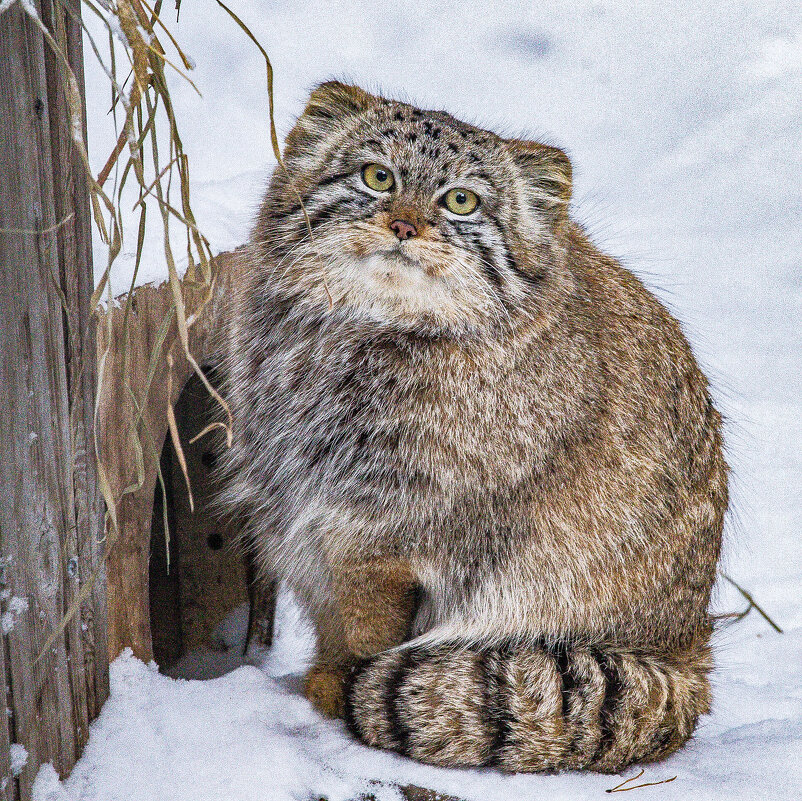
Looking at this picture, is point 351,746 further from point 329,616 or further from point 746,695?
point 746,695

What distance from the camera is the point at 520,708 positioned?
2.49 m

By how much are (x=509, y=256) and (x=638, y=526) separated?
2.98ft

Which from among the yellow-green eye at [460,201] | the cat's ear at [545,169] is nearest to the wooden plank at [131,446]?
the yellow-green eye at [460,201]

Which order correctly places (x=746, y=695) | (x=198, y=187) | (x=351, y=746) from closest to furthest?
(x=351, y=746)
(x=746, y=695)
(x=198, y=187)

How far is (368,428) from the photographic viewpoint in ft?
8.91

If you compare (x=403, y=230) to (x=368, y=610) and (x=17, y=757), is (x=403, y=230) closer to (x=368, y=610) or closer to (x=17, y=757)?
(x=368, y=610)

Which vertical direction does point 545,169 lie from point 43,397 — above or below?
above

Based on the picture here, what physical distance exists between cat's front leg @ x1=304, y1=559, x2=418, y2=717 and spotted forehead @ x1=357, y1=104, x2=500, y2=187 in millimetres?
1137

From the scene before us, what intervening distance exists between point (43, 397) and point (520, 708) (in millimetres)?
1473

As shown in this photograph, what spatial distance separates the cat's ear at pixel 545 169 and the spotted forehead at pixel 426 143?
3.6 inches

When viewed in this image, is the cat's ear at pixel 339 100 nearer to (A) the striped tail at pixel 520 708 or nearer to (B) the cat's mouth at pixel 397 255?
(B) the cat's mouth at pixel 397 255

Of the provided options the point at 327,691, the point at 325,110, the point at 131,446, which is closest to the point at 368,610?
the point at 327,691

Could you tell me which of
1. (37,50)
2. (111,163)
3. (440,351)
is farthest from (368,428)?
(37,50)

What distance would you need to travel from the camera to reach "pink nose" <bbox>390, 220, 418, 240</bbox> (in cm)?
251
